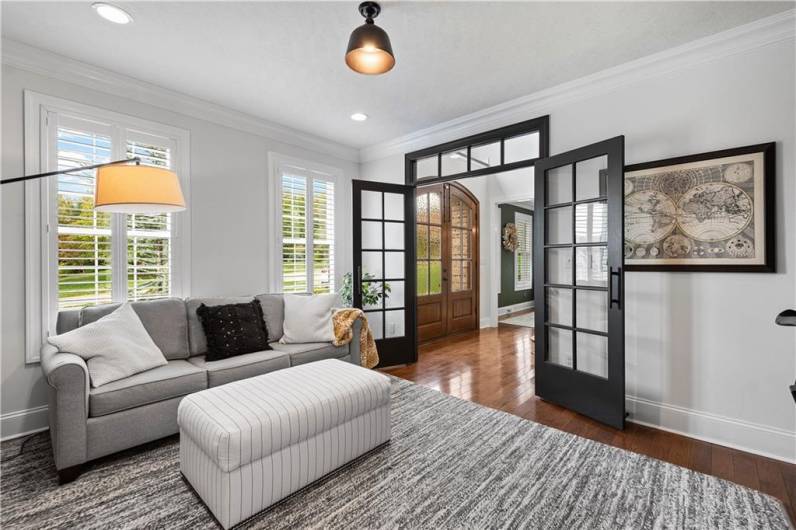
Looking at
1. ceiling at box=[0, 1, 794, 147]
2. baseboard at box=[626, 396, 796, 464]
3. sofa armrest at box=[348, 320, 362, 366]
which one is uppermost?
ceiling at box=[0, 1, 794, 147]

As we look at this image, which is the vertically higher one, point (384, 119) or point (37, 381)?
point (384, 119)

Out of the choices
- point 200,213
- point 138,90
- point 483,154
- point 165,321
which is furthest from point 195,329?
point 483,154

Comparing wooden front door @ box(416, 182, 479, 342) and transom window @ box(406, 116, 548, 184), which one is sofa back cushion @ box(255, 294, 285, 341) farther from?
wooden front door @ box(416, 182, 479, 342)

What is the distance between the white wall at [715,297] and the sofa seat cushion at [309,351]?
2476 millimetres

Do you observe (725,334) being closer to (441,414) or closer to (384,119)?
(441,414)

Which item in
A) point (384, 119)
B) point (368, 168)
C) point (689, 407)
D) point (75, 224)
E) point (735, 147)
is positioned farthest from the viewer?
point (368, 168)

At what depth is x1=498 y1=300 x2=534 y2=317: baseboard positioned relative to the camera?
746 cm

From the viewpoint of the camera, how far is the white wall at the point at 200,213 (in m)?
2.50

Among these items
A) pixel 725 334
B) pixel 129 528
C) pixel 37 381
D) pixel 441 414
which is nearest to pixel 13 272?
pixel 37 381

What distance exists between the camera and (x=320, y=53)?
260cm

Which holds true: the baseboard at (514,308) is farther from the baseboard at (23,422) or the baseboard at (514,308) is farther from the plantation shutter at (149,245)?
the baseboard at (23,422)

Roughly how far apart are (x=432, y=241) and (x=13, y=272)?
4.39 m

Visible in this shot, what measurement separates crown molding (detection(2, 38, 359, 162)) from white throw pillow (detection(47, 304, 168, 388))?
1818mm

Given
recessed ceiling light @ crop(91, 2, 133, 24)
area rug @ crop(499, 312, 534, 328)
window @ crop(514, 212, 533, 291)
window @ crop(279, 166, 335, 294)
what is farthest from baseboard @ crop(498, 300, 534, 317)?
recessed ceiling light @ crop(91, 2, 133, 24)
